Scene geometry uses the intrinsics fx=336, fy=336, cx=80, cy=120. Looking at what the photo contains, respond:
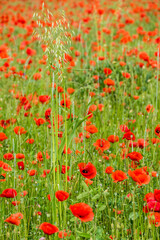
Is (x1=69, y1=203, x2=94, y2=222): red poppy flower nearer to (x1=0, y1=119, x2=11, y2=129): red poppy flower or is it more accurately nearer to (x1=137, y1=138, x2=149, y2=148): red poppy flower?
(x1=137, y1=138, x2=149, y2=148): red poppy flower

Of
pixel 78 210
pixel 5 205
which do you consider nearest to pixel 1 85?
pixel 5 205

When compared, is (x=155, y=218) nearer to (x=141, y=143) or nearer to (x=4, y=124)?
(x=141, y=143)

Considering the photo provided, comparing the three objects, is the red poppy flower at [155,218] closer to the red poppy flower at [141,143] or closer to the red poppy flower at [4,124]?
the red poppy flower at [141,143]

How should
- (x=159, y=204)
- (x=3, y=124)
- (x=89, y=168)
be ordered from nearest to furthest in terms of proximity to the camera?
(x=159, y=204) → (x=89, y=168) → (x=3, y=124)

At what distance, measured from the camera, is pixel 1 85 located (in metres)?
4.00

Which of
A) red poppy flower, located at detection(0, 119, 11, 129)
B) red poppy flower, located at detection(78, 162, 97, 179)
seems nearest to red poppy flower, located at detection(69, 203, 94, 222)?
red poppy flower, located at detection(78, 162, 97, 179)

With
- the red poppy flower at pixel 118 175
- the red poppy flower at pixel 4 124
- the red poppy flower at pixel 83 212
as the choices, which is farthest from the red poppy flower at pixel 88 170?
the red poppy flower at pixel 4 124

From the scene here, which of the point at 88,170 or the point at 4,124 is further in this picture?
the point at 4,124

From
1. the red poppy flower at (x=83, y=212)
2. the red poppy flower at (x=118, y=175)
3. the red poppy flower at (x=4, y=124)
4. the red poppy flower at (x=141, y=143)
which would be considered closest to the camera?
the red poppy flower at (x=83, y=212)

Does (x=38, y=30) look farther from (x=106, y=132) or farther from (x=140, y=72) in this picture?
(x=140, y=72)

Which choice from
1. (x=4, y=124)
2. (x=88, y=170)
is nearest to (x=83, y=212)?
(x=88, y=170)

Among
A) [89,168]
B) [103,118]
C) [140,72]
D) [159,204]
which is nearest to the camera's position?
[159,204]

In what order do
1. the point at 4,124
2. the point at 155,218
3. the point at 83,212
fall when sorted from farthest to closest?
the point at 4,124 < the point at 155,218 < the point at 83,212

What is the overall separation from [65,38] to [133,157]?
25.2 inches
